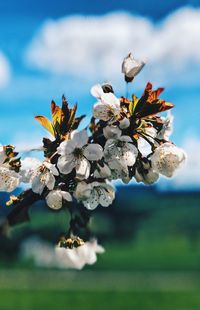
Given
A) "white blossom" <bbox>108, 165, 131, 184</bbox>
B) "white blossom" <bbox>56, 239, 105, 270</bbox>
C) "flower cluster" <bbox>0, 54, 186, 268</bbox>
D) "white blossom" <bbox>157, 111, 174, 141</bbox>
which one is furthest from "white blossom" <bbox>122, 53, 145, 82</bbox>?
"white blossom" <bbox>56, 239, 105, 270</bbox>

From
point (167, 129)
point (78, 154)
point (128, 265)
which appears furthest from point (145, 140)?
point (128, 265)

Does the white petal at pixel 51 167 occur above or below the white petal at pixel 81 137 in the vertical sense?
below

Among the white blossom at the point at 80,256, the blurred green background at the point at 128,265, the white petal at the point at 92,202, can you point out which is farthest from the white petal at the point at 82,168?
the blurred green background at the point at 128,265

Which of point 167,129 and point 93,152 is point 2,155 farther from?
point 167,129

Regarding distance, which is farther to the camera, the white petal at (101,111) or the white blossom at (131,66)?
the white blossom at (131,66)

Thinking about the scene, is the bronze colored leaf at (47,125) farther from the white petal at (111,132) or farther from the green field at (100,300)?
the green field at (100,300)

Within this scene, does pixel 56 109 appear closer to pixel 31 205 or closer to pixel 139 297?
pixel 31 205

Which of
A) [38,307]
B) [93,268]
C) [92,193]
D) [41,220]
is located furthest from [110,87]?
[93,268]
